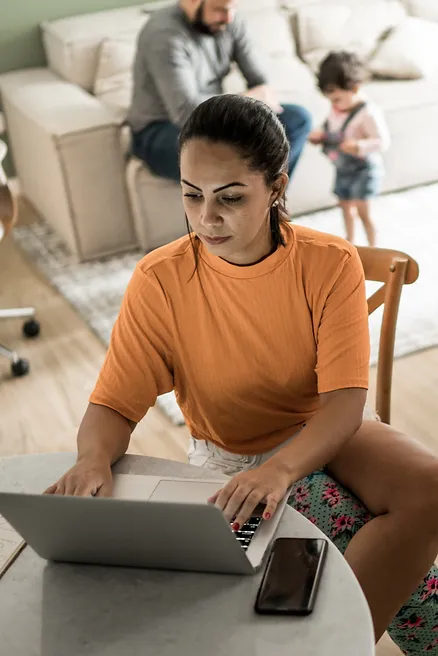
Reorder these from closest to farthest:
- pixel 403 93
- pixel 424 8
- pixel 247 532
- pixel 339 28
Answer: pixel 247 532, pixel 403 93, pixel 339 28, pixel 424 8

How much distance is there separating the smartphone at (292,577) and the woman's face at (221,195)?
47 centimetres

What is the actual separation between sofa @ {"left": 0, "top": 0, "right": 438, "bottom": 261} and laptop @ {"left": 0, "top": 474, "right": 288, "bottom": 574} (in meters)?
2.51

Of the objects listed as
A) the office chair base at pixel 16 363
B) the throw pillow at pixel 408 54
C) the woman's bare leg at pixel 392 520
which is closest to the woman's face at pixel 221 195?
the woman's bare leg at pixel 392 520

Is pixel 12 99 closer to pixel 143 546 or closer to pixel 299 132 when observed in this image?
pixel 299 132

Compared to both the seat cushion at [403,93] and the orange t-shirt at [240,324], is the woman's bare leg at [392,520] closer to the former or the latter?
the orange t-shirt at [240,324]

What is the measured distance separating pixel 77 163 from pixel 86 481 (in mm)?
2427

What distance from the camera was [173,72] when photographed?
322 cm

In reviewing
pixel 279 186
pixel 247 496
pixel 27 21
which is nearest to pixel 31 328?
pixel 27 21

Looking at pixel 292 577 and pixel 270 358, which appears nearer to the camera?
pixel 292 577

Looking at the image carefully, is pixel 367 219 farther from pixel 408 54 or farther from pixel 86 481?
pixel 86 481

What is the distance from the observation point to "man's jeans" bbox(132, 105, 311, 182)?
336 cm

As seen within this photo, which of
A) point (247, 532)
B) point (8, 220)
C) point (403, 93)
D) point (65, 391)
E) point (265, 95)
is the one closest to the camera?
point (247, 532)

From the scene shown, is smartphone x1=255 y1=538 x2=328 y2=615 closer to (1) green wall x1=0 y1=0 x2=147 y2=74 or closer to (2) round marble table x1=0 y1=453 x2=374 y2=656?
(2) round marble table x1=0 y1=453 x2=374 y2=656

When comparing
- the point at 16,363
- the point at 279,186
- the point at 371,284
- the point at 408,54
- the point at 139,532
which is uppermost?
the point at 279,186
